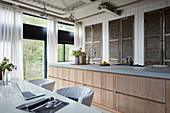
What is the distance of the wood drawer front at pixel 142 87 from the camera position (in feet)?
5.83

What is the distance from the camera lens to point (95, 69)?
259 centimetres

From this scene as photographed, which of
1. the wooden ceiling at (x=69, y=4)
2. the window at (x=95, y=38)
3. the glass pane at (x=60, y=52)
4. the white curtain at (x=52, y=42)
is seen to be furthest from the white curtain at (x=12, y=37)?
the window at (x=95, y=38)

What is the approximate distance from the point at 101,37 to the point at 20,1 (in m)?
3.52

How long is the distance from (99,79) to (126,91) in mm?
622

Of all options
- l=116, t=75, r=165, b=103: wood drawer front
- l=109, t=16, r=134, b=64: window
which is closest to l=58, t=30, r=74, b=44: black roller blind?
l=109, t=16, r=134, b=64: window

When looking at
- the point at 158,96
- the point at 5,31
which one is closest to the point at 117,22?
the point at 158,96

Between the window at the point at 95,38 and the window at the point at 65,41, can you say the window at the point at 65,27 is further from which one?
the window at the point at 95,38

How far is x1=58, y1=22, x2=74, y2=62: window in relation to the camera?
5.78m

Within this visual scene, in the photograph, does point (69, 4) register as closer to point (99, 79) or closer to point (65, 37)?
point (65, 37)

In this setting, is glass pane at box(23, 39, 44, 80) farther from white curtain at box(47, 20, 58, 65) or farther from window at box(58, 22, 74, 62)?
window at box(58, 22, 74, 62)

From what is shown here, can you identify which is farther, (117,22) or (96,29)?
(96,29)

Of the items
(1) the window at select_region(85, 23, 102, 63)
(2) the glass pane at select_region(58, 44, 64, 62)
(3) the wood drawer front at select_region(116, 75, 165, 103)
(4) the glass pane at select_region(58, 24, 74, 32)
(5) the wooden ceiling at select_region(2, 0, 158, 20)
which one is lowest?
(3) the wood drawer front at select_region(116, 75, 165, 103)

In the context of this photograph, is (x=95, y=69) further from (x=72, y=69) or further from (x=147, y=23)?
(x=147, y=23)

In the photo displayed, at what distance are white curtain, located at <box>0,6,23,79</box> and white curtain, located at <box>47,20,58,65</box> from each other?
3.65 ft
